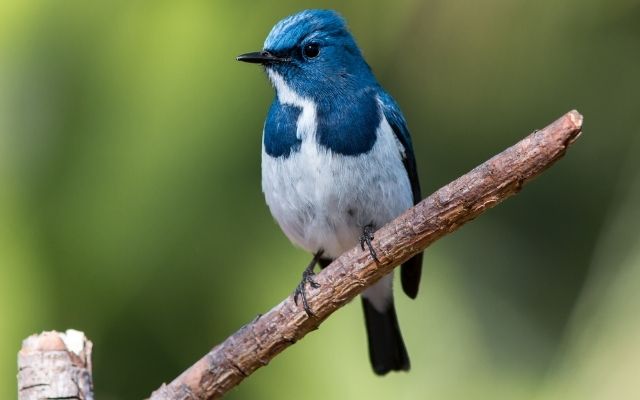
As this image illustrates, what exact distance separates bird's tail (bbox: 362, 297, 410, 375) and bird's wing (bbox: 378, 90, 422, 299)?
245 mm

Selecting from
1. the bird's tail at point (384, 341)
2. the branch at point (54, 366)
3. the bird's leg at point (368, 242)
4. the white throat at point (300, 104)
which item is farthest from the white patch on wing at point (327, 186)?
the branch at point (54, 366)

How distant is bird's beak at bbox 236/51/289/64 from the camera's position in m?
3.00

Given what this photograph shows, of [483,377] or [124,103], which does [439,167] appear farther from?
[124,103]

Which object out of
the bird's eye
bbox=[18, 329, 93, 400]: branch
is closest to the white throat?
the bird's eye

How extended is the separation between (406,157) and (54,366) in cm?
147

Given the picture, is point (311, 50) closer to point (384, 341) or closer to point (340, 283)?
point (340, 283)

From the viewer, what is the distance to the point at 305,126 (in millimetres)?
3404

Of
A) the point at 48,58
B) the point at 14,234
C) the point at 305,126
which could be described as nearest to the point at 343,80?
the point at 305,126

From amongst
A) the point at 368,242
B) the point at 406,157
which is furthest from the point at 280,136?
the point at 368,242

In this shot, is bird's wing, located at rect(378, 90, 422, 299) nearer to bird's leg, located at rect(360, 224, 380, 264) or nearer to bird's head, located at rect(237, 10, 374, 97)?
bird's head, located at rect(237, 10, 374, 97)

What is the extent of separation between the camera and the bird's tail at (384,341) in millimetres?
3429

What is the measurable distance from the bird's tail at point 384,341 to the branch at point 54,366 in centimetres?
91

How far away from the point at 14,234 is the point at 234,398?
858 millimetres

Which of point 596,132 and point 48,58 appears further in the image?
point 596,132
